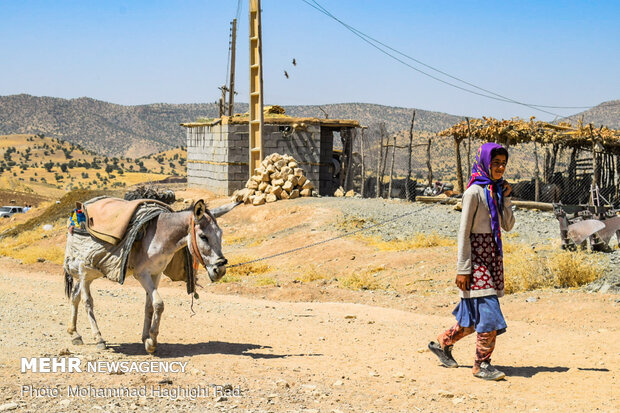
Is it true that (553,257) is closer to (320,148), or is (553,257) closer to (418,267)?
(418,267)

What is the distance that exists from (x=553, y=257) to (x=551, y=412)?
720 centimetres

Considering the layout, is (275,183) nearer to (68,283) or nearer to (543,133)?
(543,133)

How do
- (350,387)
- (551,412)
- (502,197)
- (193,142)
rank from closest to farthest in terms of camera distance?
(551,412) → (350,387) → (502,197) → (193,142)

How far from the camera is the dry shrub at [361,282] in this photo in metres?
13.1

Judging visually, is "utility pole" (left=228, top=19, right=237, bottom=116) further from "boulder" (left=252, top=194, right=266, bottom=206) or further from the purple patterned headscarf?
the purple patterned headscarf

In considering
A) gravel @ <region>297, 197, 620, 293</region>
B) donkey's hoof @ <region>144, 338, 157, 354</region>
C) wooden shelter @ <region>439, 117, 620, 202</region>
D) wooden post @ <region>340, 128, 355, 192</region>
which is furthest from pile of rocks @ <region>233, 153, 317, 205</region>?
donkey's hoof @ <region>144, 338, 157, 354</region>

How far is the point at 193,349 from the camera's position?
7.41 m

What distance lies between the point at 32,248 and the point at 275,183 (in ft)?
26.8

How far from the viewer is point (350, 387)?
5938mm

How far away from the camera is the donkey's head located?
6680mm

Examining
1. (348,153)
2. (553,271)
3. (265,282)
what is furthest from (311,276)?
(348,153)

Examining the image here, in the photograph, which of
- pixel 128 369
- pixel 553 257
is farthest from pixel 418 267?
pixel 128 369

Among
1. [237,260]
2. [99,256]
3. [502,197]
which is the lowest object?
[237,260]

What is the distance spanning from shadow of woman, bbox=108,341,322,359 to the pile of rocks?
1638cm
